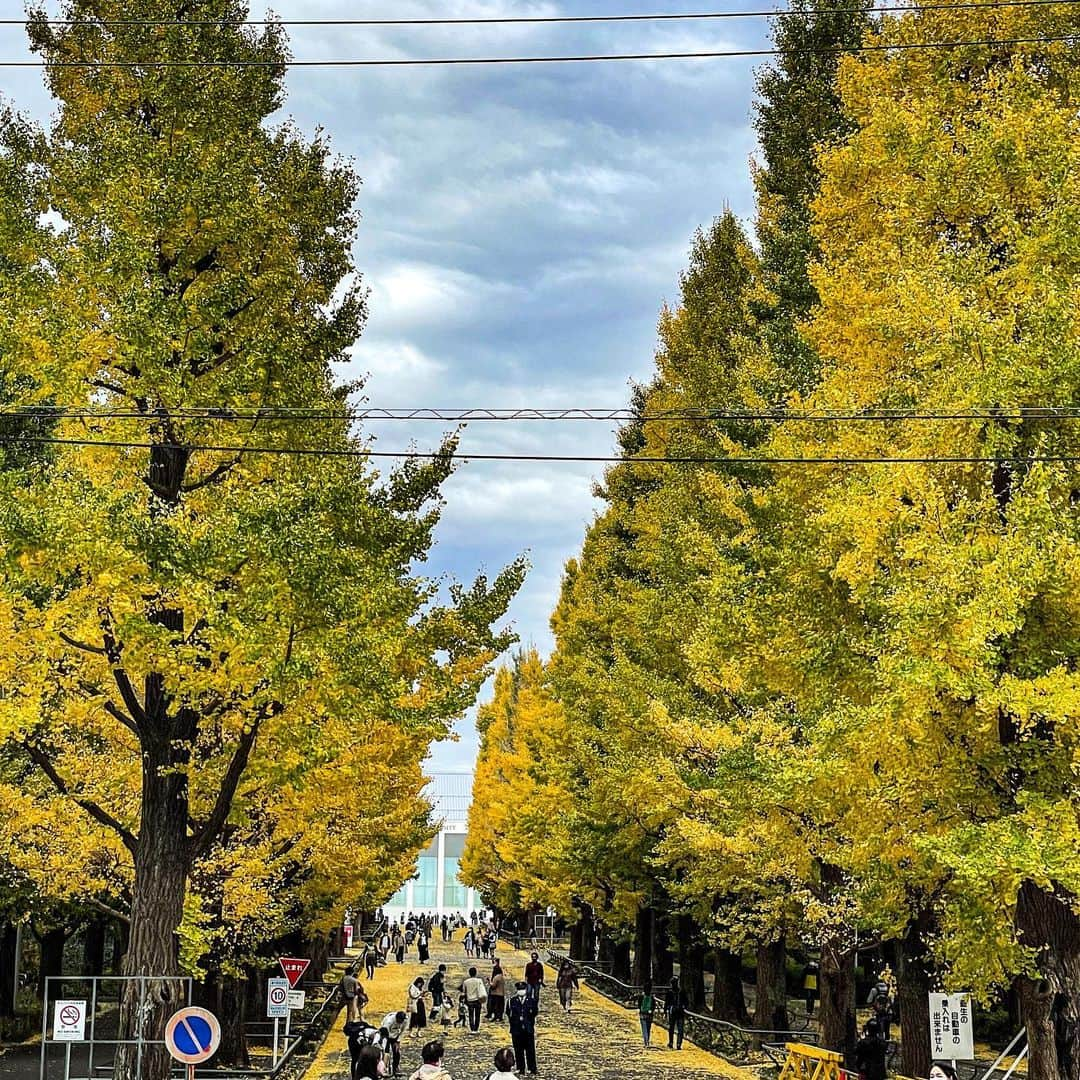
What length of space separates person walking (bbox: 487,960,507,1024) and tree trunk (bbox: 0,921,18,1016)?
1060 cm

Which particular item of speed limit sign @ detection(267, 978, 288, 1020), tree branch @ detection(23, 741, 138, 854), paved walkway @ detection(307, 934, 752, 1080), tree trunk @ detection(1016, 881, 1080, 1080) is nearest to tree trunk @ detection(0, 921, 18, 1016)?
paved walkway @ detection(307, 934, 752, 1080)

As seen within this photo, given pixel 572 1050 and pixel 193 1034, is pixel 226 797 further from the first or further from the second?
pixel 572 1050

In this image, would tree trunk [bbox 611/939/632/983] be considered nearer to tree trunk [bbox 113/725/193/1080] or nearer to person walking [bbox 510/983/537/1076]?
person walking [bbox 510/983/537/1076]

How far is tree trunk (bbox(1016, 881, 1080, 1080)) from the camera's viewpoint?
1068 cm

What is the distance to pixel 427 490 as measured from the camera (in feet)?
49.2

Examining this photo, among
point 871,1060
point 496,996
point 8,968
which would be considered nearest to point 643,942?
point 496,996

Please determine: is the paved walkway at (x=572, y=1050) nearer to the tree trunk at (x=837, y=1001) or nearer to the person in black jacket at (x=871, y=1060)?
the tree trunk at (x=837, y=1001)

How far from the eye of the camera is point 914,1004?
1744 centimetres

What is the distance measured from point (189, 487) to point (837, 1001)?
496 inches

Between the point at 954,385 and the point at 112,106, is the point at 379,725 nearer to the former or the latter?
the point at 112,106

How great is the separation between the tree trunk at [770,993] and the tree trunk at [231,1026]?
944 cm

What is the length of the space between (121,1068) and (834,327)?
1150 cm

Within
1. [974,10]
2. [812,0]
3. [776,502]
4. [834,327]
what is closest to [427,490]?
[776,502]

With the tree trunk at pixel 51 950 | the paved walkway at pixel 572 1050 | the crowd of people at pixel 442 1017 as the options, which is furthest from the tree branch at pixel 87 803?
the tree trunk at pixel 51 950
